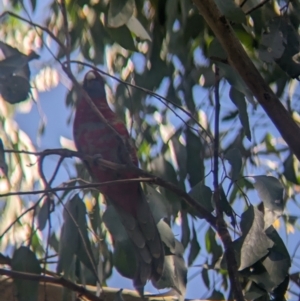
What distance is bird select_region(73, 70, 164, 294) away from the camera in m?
1.53

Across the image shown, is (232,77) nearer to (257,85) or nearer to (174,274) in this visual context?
(257,85)

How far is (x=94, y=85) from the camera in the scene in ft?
7.18

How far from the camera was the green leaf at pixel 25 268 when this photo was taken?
132cm

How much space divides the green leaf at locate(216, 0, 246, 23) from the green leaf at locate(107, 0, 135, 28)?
0.88ft

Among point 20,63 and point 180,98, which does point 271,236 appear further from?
point 180,98

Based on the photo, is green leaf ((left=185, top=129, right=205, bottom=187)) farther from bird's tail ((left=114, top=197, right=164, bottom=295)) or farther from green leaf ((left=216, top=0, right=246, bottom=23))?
green leaf ((left=216, top=0, right=246, bottom=23))

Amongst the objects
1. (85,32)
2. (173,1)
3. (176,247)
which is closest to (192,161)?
(176,247)

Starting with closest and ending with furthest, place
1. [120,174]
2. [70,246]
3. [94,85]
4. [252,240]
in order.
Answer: [252,240]
[70,246]
[120,174]
[94,85]

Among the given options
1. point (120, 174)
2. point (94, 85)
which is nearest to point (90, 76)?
point (94, 85)

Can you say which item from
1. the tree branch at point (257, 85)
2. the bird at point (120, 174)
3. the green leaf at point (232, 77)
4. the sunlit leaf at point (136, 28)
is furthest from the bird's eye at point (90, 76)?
the tree branch at point (257, 85)

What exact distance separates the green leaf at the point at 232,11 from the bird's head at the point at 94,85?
931 mm

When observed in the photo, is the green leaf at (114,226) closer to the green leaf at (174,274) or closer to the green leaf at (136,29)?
the green leaf at (174,274)

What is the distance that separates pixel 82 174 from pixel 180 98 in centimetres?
36

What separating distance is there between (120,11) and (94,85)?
2.41 ft
